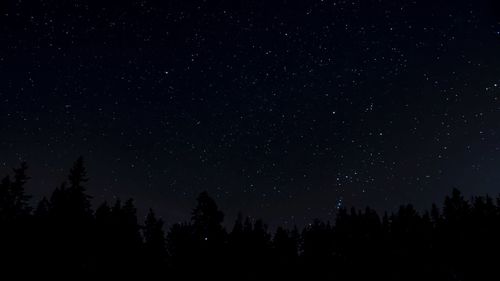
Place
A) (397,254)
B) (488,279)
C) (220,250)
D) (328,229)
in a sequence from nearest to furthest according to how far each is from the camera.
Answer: (220,250) < (488,279) < (397,254) < (328,229)

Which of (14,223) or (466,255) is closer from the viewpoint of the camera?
(14,223)

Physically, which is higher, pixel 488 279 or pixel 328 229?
pixel 328 229

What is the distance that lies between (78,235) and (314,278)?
37.9 metres

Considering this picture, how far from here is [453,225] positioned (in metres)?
50.2

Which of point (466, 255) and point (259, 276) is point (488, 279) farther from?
point (259, 276)

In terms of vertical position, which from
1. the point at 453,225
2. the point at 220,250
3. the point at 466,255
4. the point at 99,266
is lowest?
the point at 99,266

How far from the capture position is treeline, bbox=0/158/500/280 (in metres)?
24.2

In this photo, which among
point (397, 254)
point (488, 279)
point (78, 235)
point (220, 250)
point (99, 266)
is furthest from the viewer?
point (397, 254)

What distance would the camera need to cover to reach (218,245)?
32031 millimetres

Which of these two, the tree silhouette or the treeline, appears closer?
the treeline

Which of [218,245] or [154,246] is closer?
[218,245]

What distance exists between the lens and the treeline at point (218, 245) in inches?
951

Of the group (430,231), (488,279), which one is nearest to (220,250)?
A: (488,279)

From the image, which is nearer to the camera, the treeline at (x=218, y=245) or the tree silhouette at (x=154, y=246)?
the treeline at (x=218, y=245)
